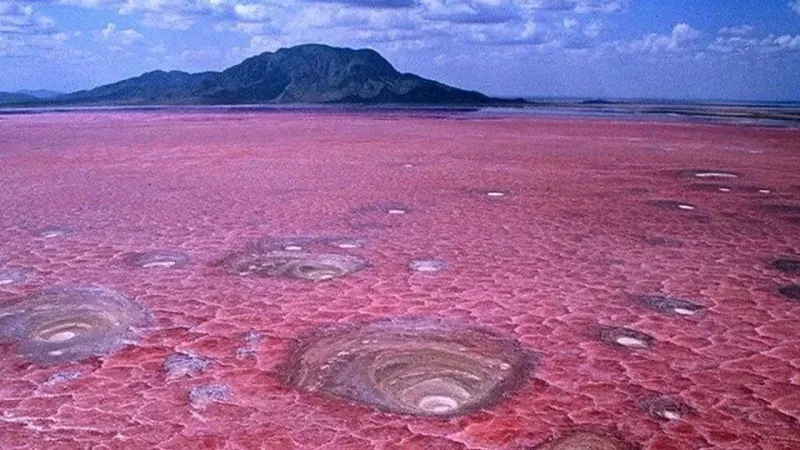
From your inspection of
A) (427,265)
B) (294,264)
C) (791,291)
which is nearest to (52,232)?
(294,264)

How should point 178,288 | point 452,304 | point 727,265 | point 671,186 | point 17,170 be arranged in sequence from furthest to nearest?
point 17,170 < point 671,186 < point 727,265 < point 178,288 < point 452,304

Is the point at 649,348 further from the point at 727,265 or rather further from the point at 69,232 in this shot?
the point at 69,232

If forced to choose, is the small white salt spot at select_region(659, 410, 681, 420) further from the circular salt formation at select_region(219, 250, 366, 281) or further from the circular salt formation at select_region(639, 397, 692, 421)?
the circular salt formation at select_region(219, 250, 366, 281)

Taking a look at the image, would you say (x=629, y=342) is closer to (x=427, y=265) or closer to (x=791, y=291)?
(x=791, y=291)

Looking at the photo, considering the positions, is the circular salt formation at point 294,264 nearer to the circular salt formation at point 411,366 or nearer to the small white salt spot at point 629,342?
the circular salt formation at point 411,366

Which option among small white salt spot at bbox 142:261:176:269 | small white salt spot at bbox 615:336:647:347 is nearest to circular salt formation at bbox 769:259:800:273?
small white salt spot at bbox 615:336:647:347

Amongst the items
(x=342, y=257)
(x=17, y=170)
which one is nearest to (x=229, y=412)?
(x=342, y=257)
